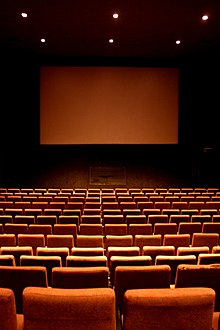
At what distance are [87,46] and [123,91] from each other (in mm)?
2776

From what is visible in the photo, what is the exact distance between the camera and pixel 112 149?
1672 cm

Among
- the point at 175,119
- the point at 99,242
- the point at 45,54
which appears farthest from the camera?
the point at 175,119

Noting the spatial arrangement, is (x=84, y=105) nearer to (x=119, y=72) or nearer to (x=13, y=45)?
(x=119, y=72)

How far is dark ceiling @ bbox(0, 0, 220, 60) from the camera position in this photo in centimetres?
1065

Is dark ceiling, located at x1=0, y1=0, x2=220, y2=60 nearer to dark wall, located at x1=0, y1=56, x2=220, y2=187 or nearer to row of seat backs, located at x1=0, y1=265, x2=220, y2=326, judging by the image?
dark wall, located at x1=0, y1=56, x2=220, y2=187

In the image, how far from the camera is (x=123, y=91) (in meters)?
16.2

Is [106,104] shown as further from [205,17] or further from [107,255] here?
[107,255]

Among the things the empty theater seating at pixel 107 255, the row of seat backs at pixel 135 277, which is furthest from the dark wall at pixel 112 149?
the row of seat backs at pixel 135 277

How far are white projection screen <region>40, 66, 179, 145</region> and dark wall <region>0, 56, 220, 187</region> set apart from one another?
50 cm

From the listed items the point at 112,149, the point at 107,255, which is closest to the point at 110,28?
the point at 112,149

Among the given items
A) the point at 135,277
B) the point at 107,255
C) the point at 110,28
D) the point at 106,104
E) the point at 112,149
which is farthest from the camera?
the point at 112,149

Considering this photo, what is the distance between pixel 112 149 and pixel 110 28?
5.86 meters

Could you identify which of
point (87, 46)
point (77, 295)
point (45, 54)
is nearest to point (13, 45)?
point (45, 54)

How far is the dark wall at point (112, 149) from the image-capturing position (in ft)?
53.2
